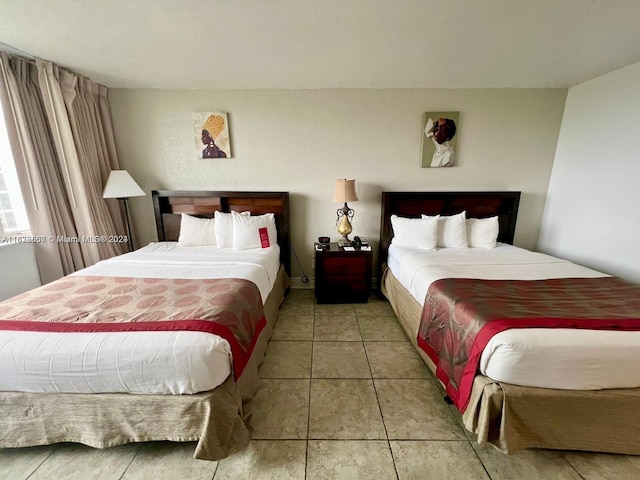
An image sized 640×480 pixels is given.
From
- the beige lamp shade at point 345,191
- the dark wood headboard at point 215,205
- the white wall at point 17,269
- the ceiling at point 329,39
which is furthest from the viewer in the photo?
the dark wood headboard at point 215,205

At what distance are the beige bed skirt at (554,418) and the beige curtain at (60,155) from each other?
3.47 metres

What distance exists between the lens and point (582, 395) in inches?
48.5

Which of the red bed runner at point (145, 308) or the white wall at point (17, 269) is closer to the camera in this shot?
the red bed runner at point (145, 308)

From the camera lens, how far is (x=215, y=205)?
10.0 ft

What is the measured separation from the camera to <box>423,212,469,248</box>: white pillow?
2809mm

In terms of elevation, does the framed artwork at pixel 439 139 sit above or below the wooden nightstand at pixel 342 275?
above

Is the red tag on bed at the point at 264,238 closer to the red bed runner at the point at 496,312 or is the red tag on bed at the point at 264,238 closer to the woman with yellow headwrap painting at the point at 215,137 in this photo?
the woman with yellow headwrap painting at the point at 215,137

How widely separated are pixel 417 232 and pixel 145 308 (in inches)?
97.3

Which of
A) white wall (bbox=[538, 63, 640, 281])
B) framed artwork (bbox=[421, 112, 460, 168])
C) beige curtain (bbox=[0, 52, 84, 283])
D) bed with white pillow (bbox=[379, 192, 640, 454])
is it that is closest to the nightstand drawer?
framed artwork (bbox=[421, 112, 460, 168])

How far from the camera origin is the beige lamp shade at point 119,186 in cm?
266

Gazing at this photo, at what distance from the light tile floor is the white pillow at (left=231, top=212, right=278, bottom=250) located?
1219mm

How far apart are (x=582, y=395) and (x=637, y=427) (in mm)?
343

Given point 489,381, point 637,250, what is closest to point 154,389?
point 489,381

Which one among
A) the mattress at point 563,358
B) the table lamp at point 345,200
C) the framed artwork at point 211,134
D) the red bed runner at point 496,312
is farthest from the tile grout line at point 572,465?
the framed artwork at point 211,134
